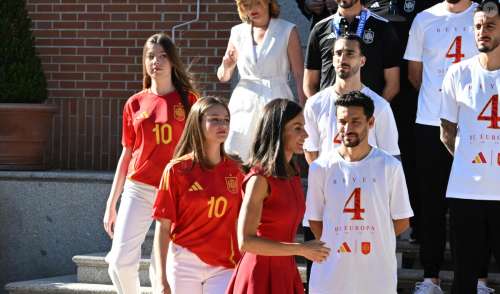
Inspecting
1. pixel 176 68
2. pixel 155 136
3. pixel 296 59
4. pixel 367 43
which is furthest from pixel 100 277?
pixel 367 43

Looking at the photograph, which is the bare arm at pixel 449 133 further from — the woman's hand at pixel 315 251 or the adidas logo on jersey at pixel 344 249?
the woman's hand at pixel 315 251

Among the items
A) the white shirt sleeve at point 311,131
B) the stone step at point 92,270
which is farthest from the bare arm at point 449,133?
the stone step at point 92,270

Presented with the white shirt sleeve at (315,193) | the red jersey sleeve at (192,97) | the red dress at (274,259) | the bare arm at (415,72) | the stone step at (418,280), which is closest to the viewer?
the red dress at (274,259)

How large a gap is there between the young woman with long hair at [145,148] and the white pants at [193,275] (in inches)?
42.2

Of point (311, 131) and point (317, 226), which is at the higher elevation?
point (311, 131)

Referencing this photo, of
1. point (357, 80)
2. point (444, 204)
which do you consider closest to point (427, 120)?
point (444, 204)

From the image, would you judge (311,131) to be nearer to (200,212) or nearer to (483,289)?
(200,212)

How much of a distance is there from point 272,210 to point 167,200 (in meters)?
0.86

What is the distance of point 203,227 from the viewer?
635cm

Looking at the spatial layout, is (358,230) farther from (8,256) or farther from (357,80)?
(8,256)

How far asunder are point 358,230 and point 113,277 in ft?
7.05

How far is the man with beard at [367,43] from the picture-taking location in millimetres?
7523

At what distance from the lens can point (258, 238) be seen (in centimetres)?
554

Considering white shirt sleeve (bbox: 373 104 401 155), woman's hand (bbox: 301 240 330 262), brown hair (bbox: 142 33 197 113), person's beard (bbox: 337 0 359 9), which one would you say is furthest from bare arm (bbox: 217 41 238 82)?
woman's hand (bbox: 301 240 330 262)
